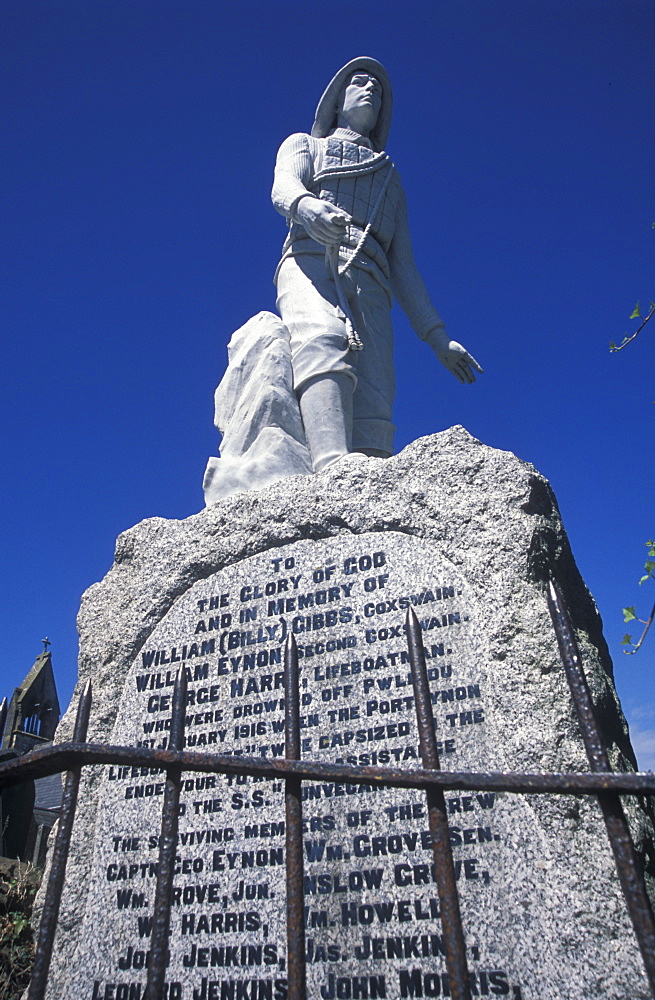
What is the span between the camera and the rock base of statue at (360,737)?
1.98 metres

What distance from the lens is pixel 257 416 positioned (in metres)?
4.16

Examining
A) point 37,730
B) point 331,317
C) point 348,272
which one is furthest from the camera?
point 37,730

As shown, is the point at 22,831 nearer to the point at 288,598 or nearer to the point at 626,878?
the point at 288,598

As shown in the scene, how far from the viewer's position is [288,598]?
2881 millimetres

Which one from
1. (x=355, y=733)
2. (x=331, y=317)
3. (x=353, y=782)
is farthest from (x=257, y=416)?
(x=353, y=782)

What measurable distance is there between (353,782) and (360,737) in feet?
3.86

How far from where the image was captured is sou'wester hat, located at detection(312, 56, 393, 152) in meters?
5.61

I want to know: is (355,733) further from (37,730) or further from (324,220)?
(37,730)

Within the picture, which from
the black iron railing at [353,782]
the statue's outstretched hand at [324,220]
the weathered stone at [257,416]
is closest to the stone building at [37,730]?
the weathered stone at [257,416]

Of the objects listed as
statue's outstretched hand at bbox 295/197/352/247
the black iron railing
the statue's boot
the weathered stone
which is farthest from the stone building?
the black iron railing

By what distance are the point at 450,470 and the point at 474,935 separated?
5.08ft

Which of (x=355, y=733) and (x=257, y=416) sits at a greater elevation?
(x=257, y=416)

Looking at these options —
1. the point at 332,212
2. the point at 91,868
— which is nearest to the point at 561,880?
the point at 91,868

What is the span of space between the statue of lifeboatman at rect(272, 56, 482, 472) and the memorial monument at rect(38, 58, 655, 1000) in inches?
45.0
